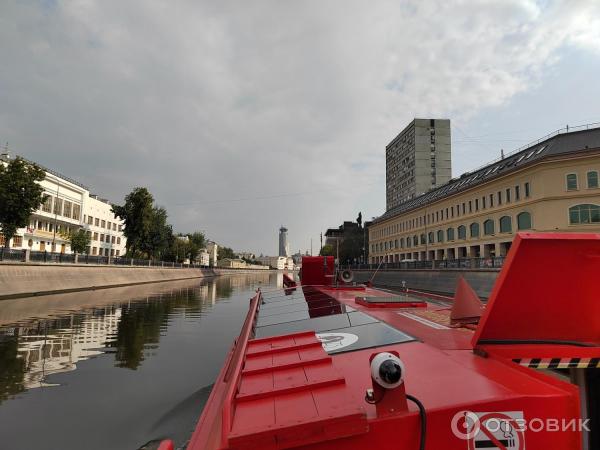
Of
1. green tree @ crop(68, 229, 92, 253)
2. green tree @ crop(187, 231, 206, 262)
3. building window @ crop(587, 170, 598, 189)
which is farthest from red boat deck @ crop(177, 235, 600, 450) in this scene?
green tree @ crop(187, 231, 206, 262)

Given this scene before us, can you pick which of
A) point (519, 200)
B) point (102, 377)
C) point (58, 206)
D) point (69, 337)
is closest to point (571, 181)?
point (519, 200)

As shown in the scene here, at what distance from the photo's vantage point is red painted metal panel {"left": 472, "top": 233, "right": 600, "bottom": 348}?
353cm

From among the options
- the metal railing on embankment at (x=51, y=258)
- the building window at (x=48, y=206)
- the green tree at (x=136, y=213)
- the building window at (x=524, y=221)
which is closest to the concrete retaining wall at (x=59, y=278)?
the metal railing on embankment at (x=51, y=258)

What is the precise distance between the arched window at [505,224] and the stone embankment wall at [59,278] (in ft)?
159

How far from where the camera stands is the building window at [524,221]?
40.5m

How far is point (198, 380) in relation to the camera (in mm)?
10164

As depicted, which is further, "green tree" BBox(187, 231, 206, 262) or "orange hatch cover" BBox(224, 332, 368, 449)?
"green tree" BBox(187, 231, 206, 262)

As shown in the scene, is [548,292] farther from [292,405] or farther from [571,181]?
[571,181]

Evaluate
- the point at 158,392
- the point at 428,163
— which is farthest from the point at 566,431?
the point at 428,163

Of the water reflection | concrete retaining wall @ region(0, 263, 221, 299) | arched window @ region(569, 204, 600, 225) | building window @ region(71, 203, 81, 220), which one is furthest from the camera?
building window @ region(71, 203, 81, 220)

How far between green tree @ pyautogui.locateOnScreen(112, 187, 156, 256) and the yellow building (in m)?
48.4

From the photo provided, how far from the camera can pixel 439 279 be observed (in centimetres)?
4131

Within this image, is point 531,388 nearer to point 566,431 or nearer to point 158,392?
point 566,431

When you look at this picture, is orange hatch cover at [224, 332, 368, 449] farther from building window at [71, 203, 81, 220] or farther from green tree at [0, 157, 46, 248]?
building window at [71, 203, 81, 220]
